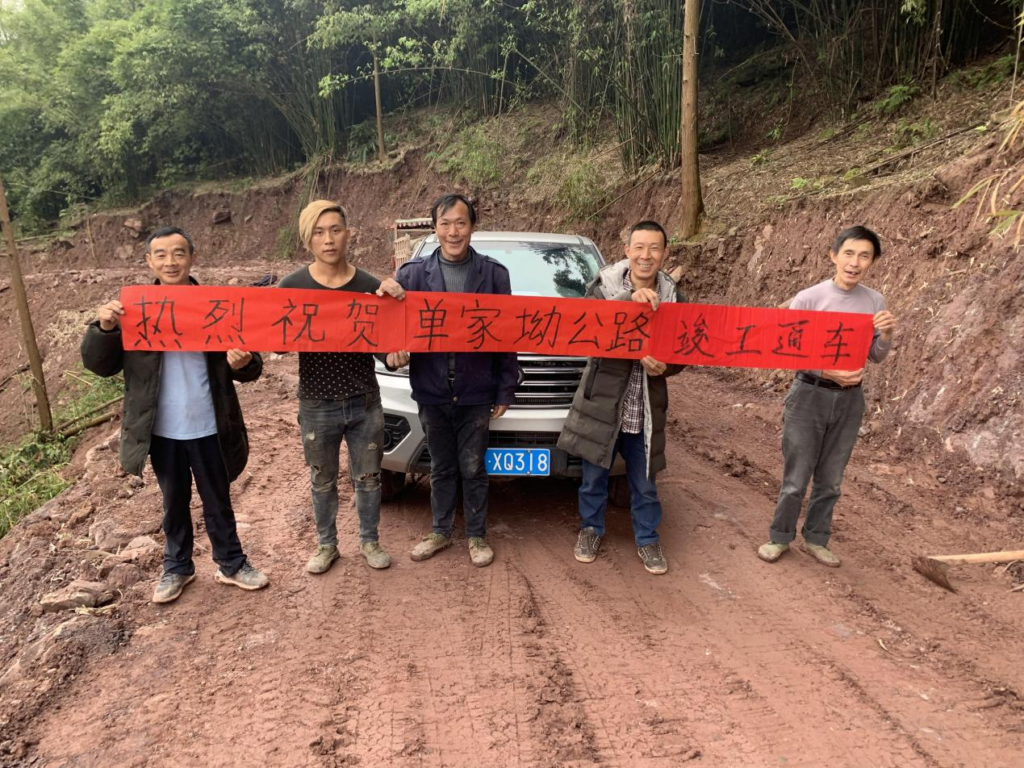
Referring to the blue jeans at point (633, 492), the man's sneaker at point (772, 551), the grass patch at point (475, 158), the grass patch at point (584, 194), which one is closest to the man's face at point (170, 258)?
the blue jeans at point (633, 492)

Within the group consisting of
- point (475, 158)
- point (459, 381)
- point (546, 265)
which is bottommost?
point (459, 381)

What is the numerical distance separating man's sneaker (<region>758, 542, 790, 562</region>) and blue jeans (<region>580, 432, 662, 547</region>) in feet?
2.13

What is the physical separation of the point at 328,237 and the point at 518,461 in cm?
160

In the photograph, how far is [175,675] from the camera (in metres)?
2.62

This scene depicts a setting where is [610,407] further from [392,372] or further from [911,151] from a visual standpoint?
[911,151]

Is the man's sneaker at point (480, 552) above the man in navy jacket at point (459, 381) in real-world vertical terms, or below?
below

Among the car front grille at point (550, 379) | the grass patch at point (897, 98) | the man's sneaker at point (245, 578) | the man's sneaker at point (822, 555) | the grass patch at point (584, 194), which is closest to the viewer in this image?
the man's sneaker at point (245, 578)

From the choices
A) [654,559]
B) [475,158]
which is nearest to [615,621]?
[654,559]

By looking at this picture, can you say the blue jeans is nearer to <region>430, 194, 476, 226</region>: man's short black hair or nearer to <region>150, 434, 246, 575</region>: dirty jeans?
<region>430, 194, 476, 226</region>: man's short black hair

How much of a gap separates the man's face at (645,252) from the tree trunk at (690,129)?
597 cm

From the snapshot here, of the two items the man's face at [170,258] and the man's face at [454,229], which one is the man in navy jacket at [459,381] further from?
the man's face at [170,258]

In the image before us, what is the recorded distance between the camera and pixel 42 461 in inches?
344

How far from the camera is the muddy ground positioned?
224 centimetres

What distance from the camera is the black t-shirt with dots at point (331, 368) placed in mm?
3168
